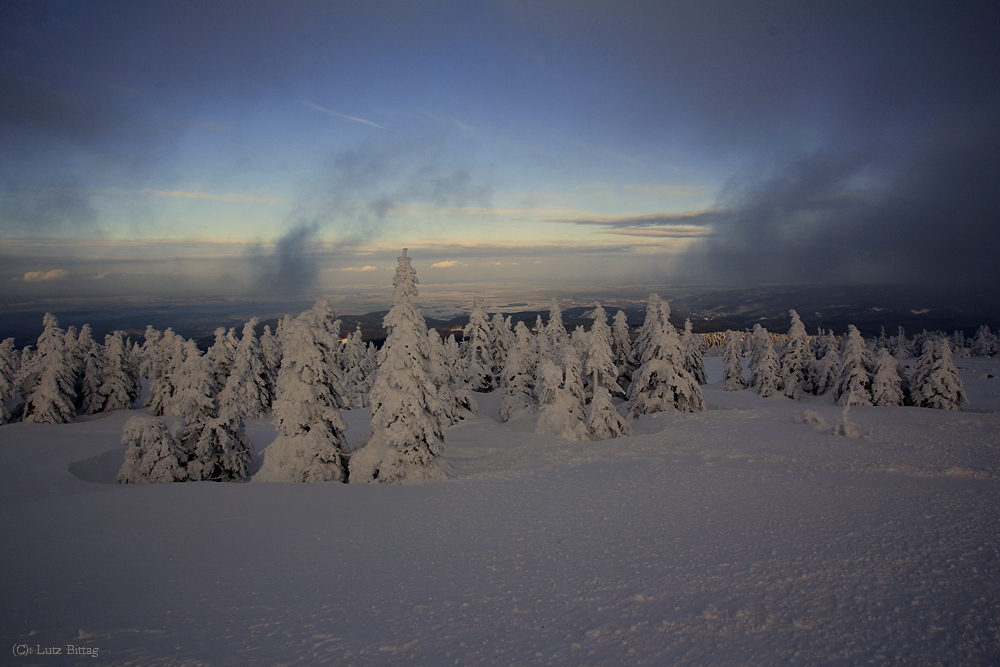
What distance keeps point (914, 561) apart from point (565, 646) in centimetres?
739

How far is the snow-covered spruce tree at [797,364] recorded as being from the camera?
4550cm

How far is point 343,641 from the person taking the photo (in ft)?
26.1

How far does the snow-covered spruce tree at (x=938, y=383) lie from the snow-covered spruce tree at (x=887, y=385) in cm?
104

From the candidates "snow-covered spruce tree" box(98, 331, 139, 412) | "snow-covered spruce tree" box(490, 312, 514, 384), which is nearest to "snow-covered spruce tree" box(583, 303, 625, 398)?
"snow-covered spruce tree" box(490, 312, 514, 384)

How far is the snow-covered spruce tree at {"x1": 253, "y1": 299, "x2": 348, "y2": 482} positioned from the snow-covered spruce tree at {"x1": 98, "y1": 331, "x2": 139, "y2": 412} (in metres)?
36.3

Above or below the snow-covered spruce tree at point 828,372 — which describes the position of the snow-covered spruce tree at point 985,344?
below

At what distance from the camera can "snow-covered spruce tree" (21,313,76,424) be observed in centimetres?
3803

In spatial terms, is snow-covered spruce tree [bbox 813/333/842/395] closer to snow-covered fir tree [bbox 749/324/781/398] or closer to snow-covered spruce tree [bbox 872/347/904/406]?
snow-covered fir tree [bbox 749/324/781/398]

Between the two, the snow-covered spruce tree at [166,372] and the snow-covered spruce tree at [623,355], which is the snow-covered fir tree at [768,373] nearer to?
the snow-covered spruce tree at [623,355]

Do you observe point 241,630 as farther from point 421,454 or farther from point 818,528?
point 818,528

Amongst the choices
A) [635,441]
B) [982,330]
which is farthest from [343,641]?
[982,330]

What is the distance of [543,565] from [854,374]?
35820 mm

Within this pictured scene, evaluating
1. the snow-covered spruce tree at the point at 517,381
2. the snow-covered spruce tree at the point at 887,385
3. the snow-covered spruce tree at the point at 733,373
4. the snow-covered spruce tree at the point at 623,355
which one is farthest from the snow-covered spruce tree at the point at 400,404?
the snow-covered spruce tree at the point at 733,373

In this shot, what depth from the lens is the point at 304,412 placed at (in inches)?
782
